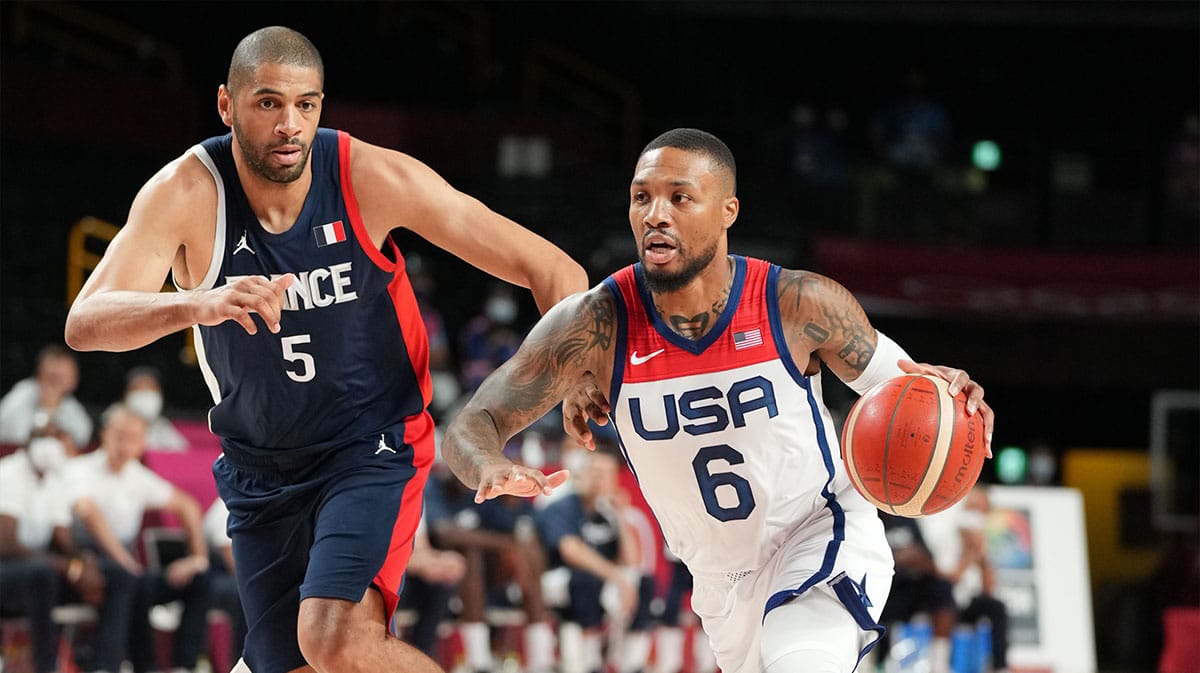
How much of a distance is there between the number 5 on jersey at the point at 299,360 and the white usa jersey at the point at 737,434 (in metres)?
0.88

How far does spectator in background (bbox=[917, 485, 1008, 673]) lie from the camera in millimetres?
10594

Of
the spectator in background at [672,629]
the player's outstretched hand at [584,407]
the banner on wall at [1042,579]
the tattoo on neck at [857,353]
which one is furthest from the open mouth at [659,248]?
the banner on wall at [1042,579]

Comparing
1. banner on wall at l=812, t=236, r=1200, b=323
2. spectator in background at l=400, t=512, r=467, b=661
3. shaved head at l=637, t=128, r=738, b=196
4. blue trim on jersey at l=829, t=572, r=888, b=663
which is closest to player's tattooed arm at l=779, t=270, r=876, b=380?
shaved head at l=637, t=128, r=738, b=196

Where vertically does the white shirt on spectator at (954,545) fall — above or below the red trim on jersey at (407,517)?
below

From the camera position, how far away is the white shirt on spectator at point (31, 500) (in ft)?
27.7

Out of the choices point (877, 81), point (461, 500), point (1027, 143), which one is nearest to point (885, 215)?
point (1027, 143)

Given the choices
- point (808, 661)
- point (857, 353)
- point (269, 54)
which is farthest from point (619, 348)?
point (269, 54)

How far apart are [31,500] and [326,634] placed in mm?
5162

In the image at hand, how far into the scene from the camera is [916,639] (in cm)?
1046

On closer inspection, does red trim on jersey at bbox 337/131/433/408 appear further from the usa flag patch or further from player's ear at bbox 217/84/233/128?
the usa flag patch

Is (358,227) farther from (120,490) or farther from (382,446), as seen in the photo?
(120,490)

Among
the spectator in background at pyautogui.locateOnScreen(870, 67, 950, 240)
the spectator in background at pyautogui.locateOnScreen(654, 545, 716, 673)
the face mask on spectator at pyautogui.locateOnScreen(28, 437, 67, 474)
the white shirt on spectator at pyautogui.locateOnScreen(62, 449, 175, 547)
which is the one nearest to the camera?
the face mask on spectator at pyautogui.locateOnScreen(28, 437, 67, 474)

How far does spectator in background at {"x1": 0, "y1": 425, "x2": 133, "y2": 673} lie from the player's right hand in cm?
524

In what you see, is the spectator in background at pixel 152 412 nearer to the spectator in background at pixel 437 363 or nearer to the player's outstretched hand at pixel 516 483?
the spectator in background at pixel 437 363
